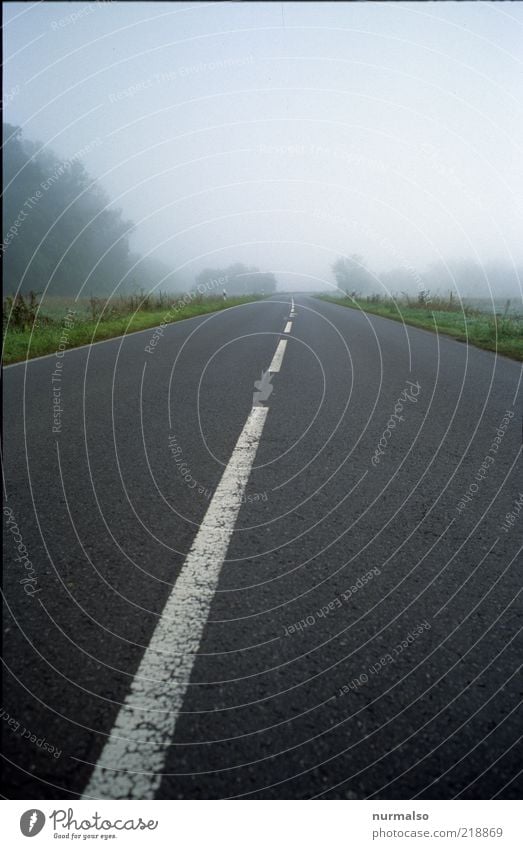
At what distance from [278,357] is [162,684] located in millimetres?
6981

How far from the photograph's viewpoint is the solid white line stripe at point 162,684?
1.20 metres

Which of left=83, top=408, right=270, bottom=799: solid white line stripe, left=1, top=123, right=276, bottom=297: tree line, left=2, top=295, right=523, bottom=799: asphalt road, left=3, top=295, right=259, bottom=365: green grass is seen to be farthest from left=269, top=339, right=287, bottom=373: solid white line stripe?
left=1, top=123, right=276, bottom=297: tree line

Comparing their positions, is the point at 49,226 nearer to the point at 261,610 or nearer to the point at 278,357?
the point at 278,357

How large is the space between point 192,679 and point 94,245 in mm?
57948

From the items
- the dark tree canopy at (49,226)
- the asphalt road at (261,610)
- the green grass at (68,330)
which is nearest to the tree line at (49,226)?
the dark tree canopy at (49,226)

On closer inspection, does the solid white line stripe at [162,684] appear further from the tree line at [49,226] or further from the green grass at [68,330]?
the tree line at [49,226]

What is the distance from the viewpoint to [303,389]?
563 centimetres

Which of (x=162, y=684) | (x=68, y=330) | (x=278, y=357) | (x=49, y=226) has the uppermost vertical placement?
(x=49, y=226)

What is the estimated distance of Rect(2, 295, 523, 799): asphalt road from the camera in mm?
1273

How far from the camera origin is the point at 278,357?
26.8ft

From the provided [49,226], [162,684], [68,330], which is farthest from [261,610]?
[49,226]

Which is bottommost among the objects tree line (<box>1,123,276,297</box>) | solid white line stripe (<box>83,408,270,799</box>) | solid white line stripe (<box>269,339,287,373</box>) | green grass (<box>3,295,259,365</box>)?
solid white line stripe (<box>83,408,270,799</box>)

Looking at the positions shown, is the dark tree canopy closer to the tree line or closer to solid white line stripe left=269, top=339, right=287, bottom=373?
the tree line

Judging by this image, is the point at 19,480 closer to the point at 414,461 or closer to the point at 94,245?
the point at 414,461
